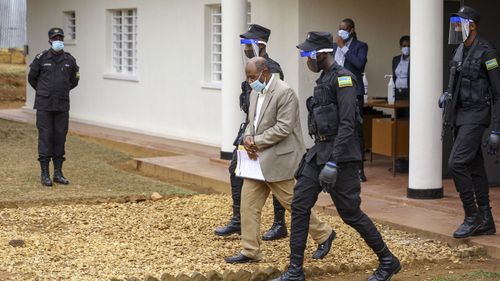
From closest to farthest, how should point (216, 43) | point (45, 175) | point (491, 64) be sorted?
point (491, 64) < point (45, 175) < point (216, 43)

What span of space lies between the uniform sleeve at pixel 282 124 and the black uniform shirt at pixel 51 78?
467 centimetres

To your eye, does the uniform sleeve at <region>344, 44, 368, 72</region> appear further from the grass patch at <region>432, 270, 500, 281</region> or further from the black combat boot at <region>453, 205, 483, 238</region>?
the grass patch at <region>432, 270, 500, 281</region>

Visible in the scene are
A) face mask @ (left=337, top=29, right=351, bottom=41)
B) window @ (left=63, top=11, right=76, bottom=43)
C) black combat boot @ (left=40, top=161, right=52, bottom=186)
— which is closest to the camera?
face mask @ (left=337, top=29, right=351, bottom=41)

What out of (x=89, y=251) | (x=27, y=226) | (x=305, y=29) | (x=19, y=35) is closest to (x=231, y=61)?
(x=305, y=29)

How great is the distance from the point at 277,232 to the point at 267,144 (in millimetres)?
1381

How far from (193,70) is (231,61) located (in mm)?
3460

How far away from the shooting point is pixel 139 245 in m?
8.63

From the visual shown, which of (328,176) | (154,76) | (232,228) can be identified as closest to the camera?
(328,176)

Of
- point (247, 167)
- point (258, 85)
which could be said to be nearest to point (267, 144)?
point (247, 167)

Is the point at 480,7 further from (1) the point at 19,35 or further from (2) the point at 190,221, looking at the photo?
(1) the point at 19,35

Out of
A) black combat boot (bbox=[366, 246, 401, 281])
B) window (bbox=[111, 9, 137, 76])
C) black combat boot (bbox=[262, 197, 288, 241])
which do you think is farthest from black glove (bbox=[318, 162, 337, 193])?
window (bbox=[111, 9, 137, 76])

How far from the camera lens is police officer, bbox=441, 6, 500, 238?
8.35m

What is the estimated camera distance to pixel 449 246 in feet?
28.3

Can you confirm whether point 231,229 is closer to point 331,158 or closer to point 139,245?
point 139,245
